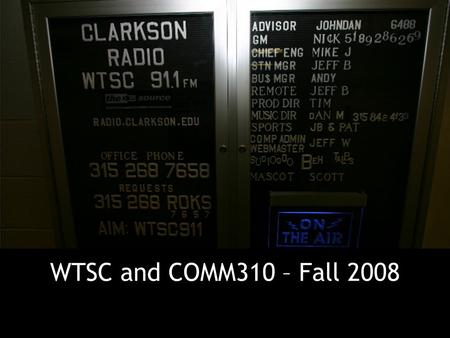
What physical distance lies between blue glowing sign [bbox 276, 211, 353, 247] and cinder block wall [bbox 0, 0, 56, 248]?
1423 mm

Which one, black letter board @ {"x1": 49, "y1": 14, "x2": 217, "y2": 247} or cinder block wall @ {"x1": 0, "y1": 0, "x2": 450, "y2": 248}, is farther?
cinder block wall @ {"x1": 0, "y1": 0, "x2": 450, "y2": 248}

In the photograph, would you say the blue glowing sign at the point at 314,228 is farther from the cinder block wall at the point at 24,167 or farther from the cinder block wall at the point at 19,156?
the cinder block wall at the point at 19,156

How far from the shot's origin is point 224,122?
1.51 metres

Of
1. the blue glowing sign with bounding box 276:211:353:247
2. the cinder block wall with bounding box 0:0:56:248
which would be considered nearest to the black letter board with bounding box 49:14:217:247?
the cinder block wall with bounding box 0:0:56:248

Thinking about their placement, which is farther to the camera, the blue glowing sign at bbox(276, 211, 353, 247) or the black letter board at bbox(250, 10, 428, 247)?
the blue glowing sign at bbox(276, 211, 353, 247)

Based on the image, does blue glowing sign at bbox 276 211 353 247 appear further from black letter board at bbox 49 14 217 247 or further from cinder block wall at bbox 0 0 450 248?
cinder block wall at bbox 0 0 450 248

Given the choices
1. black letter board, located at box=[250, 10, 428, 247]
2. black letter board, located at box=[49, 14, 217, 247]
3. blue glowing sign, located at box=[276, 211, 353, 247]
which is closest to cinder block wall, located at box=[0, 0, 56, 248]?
black letter board, located at box=[49, 14, 217, 247]

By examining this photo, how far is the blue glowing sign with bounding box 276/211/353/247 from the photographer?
63.1 inches

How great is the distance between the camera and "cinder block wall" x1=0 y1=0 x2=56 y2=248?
5.24 feet

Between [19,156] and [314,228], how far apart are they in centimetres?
186

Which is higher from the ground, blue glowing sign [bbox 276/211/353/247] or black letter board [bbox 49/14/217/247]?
black letter board [bbox 49/14/217/247]

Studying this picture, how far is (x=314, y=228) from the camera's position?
5.31 ft

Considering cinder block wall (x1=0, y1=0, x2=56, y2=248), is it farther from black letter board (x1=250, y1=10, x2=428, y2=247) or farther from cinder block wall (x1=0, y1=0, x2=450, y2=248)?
black letter board (x1=250, y1=10, x2=428, y2=247)

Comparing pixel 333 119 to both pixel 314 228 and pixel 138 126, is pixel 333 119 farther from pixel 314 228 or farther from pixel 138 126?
pixel 138 126
